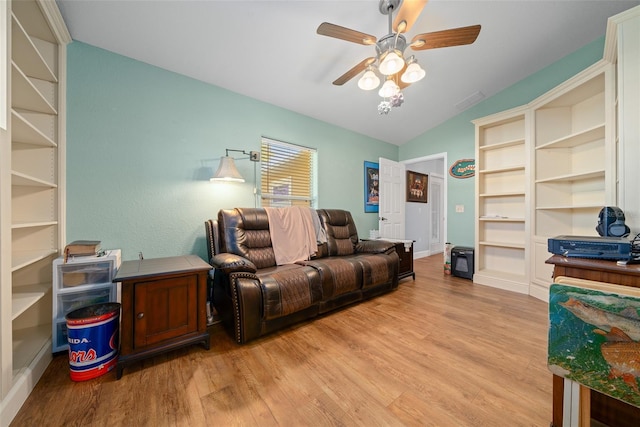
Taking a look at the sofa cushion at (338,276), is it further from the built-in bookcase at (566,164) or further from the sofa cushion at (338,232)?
the built-in bookcase at (566,164)

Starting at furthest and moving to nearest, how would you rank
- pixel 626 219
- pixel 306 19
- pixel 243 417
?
pixel 306 19 → pixel 626 219 → pixel 243 417

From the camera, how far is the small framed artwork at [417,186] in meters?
5.30

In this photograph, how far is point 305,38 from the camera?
219cm

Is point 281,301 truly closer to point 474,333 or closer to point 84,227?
point 474,333

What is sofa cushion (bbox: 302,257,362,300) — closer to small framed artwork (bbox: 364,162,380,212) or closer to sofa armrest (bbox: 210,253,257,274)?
sofa armrest (bbox: 210,253,257,274)

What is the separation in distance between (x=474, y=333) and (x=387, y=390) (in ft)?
3.72

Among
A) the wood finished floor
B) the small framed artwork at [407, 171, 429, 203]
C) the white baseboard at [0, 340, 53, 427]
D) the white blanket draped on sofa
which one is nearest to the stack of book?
the white baseboard at [0, 340, 53, 427]

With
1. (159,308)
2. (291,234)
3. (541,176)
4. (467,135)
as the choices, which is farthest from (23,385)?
(467,135)

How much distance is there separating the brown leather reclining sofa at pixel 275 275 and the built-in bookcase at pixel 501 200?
161 cm

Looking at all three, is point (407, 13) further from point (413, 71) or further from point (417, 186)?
point (417, 186)

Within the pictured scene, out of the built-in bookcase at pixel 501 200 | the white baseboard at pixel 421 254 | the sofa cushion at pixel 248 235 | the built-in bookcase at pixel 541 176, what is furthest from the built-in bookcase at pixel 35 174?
the white baseboard at pixel 421 254

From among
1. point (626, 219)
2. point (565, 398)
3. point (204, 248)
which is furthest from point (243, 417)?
point (626, 219)

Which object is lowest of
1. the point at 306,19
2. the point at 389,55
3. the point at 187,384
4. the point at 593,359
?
the point at 187,384

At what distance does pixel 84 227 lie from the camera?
1.96 metres
